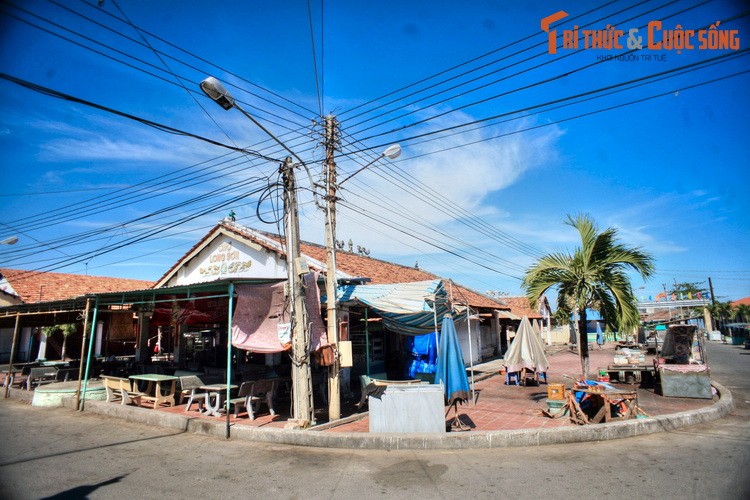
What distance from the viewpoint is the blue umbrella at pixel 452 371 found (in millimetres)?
8523

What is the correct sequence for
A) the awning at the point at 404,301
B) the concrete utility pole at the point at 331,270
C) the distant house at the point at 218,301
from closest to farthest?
the concrete utility pole at the point at 331,270 < the awning at the point at 404,301 < the distant house at the point at 218,301

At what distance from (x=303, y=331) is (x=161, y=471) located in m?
3.53

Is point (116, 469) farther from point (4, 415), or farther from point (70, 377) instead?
point (70, 377)

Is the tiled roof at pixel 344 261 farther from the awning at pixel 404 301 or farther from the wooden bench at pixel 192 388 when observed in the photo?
the wooden bench at pixel 192 388

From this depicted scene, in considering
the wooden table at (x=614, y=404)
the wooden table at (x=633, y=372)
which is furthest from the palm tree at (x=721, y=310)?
the wooden table at (x=614, y=404)

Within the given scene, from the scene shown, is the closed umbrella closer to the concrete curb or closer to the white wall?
the concrete curb

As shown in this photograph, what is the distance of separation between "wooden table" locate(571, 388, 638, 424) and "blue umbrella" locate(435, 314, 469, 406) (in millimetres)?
2430

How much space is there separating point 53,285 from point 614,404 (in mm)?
30307

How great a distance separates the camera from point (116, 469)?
20.7 ft

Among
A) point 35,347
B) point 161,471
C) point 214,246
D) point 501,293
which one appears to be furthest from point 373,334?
point 501,293

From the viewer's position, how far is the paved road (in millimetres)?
5246

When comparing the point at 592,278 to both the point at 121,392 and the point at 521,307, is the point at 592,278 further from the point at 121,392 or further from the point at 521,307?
the point at 521,307

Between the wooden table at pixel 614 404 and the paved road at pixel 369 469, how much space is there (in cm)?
76

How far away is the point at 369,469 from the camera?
6.25 metres
